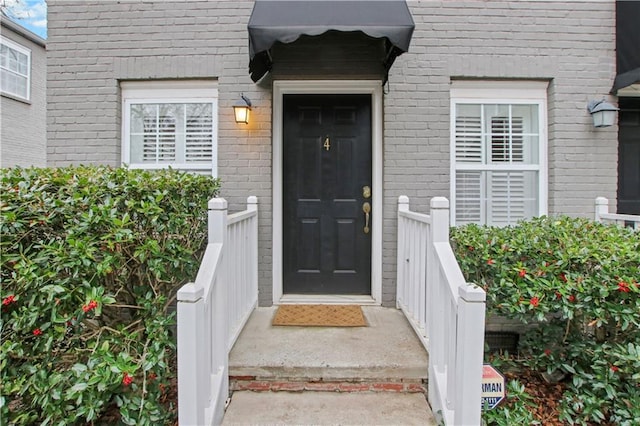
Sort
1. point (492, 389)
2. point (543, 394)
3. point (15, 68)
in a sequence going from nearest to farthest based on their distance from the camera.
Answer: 1. point (492, 389)
2. point (543, 394)
3. point (15, 68)

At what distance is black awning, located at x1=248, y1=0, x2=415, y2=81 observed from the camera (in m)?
2.51

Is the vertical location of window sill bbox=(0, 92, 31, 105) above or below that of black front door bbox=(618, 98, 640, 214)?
above

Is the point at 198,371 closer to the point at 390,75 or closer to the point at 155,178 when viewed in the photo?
the point at 155,178

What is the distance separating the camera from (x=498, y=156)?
3.50m

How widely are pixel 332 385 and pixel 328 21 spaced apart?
263 centimetres

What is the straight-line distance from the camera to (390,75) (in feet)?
11.2

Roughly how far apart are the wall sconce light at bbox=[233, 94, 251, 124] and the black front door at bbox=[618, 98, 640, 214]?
3.90 m

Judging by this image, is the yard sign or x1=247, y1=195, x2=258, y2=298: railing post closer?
the yard sign

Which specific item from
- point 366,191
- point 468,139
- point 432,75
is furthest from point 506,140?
point 366,191

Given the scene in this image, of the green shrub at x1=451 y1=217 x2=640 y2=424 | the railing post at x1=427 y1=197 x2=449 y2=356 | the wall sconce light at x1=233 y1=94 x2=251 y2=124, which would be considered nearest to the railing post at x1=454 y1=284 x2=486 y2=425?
the railing post at x1=427 y1=197 x2=449 y2=356

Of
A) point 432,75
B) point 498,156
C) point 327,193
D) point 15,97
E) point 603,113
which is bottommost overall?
point 327,193

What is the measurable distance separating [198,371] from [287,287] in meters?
1.85

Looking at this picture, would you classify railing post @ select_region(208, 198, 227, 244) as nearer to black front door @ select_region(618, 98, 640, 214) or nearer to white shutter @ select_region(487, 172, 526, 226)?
white shutter @ select_region(487, 172, 526, 226)

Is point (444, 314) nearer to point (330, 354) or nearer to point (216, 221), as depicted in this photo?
point (330, 354)
